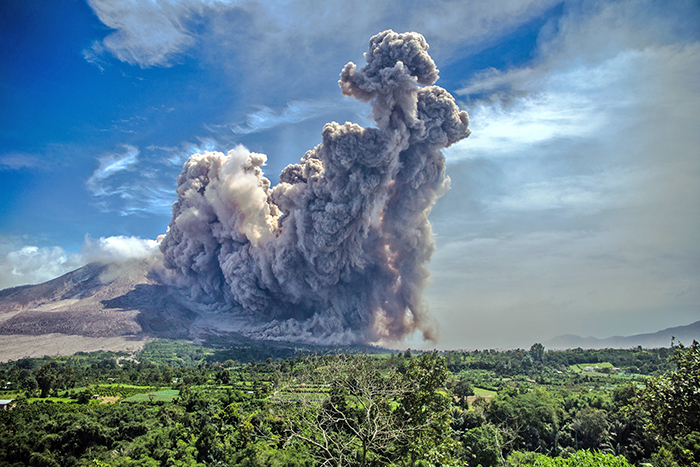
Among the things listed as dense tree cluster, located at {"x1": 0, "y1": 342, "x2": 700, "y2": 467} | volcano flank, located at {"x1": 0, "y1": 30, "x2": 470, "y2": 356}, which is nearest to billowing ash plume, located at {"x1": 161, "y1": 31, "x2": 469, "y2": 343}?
volcano flank, located at {"x1": 0, "y1": 30, "x2": 470, "y2": 356}

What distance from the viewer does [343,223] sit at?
52625 mm

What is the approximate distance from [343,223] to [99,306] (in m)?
56.5

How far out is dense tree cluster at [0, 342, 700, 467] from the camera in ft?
36.2

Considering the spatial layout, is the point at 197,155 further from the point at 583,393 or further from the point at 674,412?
the point at 674,412

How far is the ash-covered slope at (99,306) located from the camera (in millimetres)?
68438

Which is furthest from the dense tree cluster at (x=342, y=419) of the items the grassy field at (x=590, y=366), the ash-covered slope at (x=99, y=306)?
the ash-covered slope at (x=99, y=306)

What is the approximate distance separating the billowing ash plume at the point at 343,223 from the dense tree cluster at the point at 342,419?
64.7 ft

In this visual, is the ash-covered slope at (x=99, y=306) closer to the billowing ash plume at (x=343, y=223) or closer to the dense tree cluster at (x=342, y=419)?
the billowing ash plume at (x=343, y=223)

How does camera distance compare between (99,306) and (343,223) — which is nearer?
(343,223)

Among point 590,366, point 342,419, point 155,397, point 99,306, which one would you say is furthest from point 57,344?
point 590,366

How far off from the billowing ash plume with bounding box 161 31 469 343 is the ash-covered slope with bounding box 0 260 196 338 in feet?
28.3

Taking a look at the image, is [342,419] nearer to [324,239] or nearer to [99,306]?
[324,239]

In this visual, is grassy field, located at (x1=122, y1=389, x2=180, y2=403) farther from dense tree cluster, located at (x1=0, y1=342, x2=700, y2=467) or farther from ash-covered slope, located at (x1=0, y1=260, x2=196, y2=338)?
ash-covered slope, located at (x1=0, y1=260, x2=196, y2=338)

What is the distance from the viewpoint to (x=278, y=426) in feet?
71.0
